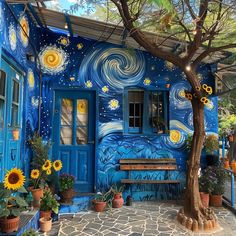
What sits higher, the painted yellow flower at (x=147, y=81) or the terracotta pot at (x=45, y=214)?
the painted yellow flower at (x=147, y=81)

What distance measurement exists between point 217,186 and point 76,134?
10.4 feet

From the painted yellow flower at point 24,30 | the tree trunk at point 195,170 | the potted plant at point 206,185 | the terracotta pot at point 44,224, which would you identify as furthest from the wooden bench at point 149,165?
the painted yellow flower at point 24,30

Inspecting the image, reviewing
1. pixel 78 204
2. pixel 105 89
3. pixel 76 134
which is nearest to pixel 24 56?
pixel 105 89

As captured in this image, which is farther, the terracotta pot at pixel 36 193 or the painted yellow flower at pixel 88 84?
the painted yellow flower at pixel 88 84

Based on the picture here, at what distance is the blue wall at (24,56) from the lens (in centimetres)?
353

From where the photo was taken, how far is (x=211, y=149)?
5801 millimetres

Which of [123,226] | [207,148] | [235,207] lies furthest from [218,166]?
[123,226]

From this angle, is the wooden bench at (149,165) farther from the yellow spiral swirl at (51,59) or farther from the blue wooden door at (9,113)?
the yellow spiral swirl at (51,59)

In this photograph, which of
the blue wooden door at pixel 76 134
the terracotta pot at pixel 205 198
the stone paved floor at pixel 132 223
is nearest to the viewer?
the stone paved floor at pixel 132 223

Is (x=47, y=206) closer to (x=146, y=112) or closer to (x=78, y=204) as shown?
(x=78, y=204)

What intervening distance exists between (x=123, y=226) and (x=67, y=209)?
1.30m

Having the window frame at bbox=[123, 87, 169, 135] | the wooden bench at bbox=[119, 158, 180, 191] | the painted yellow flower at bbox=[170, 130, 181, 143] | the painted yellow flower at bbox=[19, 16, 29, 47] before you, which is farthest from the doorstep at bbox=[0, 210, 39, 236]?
the painted yellow flower at bbox=[170, 130, 181, 143]

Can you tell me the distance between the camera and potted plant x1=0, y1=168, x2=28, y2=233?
288cm

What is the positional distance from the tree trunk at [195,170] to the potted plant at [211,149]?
1.55m
